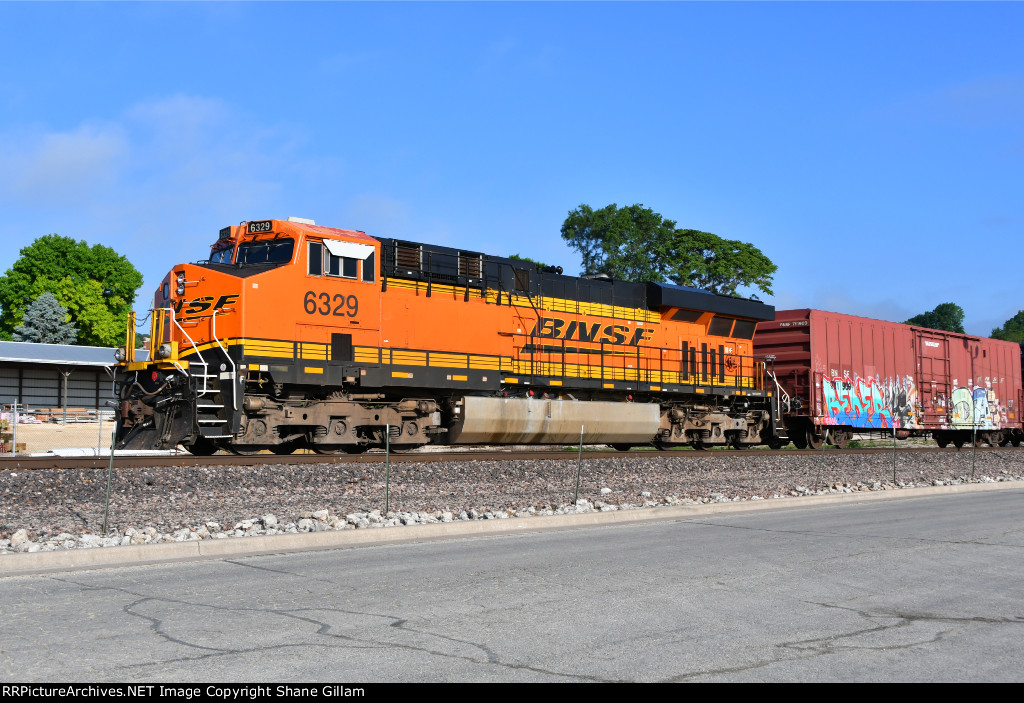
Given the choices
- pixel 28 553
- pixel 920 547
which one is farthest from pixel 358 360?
pixel 920 547

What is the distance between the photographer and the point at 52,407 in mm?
46031

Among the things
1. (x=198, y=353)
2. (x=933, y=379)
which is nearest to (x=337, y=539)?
(x=198, y=353)

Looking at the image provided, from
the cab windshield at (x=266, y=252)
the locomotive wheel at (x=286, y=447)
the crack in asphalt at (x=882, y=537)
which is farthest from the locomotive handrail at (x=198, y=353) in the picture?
the crack in asphalt at (x=882, y=537)

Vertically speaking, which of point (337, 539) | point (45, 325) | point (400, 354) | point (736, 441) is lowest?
point (337, 539)

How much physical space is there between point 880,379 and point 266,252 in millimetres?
20015

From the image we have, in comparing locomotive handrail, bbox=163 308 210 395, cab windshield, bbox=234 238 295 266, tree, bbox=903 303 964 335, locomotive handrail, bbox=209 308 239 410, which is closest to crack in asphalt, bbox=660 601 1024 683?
locomotive handrail, bbox=209 308 239 410

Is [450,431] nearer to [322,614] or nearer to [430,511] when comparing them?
[430,511]

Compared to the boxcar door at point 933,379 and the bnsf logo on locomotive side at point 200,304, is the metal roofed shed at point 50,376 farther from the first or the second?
the boxcar door at point 933,379

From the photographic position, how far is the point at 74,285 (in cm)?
6962

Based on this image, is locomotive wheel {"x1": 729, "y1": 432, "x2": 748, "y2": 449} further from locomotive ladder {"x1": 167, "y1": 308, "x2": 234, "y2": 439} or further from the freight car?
locomotive ladder {"x1": 167, "y1": 308, "x2": 234, "y2": 439}

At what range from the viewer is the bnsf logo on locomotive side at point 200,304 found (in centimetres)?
1642

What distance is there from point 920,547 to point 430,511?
19.3 feet

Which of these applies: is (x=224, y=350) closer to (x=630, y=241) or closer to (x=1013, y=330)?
(x=630, y=241)
